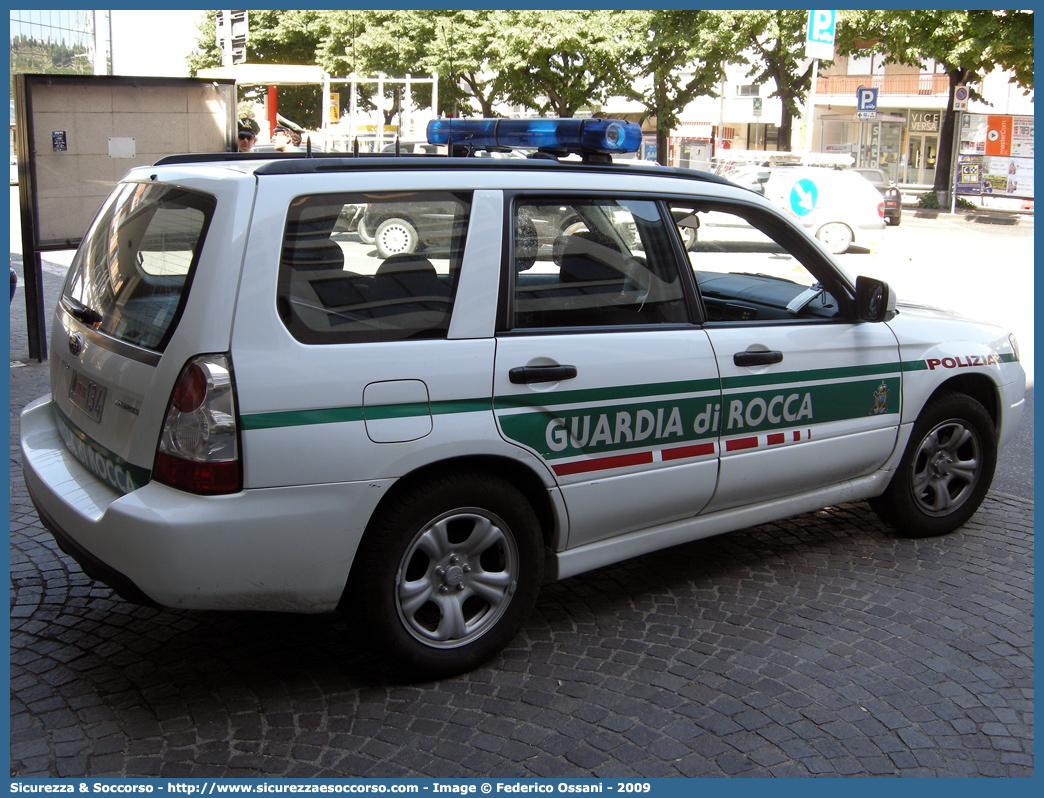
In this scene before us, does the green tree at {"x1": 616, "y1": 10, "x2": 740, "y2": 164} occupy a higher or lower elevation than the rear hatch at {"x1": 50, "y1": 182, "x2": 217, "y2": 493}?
higher

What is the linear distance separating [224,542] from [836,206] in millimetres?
18698

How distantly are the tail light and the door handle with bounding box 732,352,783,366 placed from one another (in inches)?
78.3

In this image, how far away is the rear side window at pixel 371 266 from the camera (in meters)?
3.20

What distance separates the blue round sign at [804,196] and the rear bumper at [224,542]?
18.3 meters

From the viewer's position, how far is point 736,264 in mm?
5105

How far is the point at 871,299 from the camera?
443 centimetres

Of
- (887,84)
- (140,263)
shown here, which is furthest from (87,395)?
(887,84)

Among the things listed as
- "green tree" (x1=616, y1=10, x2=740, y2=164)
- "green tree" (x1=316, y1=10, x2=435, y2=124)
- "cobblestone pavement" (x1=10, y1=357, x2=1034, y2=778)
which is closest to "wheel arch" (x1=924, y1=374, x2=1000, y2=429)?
"cobblestone pavement" (x1=10, y1=357, x2=1034, y2=778)

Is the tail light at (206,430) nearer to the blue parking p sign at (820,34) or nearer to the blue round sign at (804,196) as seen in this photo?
the blue parking p sign at (820,34)

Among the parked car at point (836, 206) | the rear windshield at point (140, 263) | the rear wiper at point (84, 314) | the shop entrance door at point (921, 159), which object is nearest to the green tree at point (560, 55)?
the shop entrance door at point (921, 159)

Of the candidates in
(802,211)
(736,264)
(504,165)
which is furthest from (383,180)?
(802,211)

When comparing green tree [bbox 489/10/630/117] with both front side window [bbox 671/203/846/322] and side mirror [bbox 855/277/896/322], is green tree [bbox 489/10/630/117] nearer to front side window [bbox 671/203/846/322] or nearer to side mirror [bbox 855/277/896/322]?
front side window [bbox 671/203/846/322]

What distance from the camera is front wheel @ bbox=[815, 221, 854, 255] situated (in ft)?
65.5

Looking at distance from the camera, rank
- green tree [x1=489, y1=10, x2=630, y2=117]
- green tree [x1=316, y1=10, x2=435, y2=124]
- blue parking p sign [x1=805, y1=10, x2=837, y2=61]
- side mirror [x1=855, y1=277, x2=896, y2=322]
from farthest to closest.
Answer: green tree [x1=316, y1=10, x2=435, y2=124]
green tree [x1=489, y1=10, x2=630, y2=117]
blue parking p sign [x1=805, y1=10, x2=837, y2=61]
side mirror [x1=855, y1=277, x2=896, y2=322]
